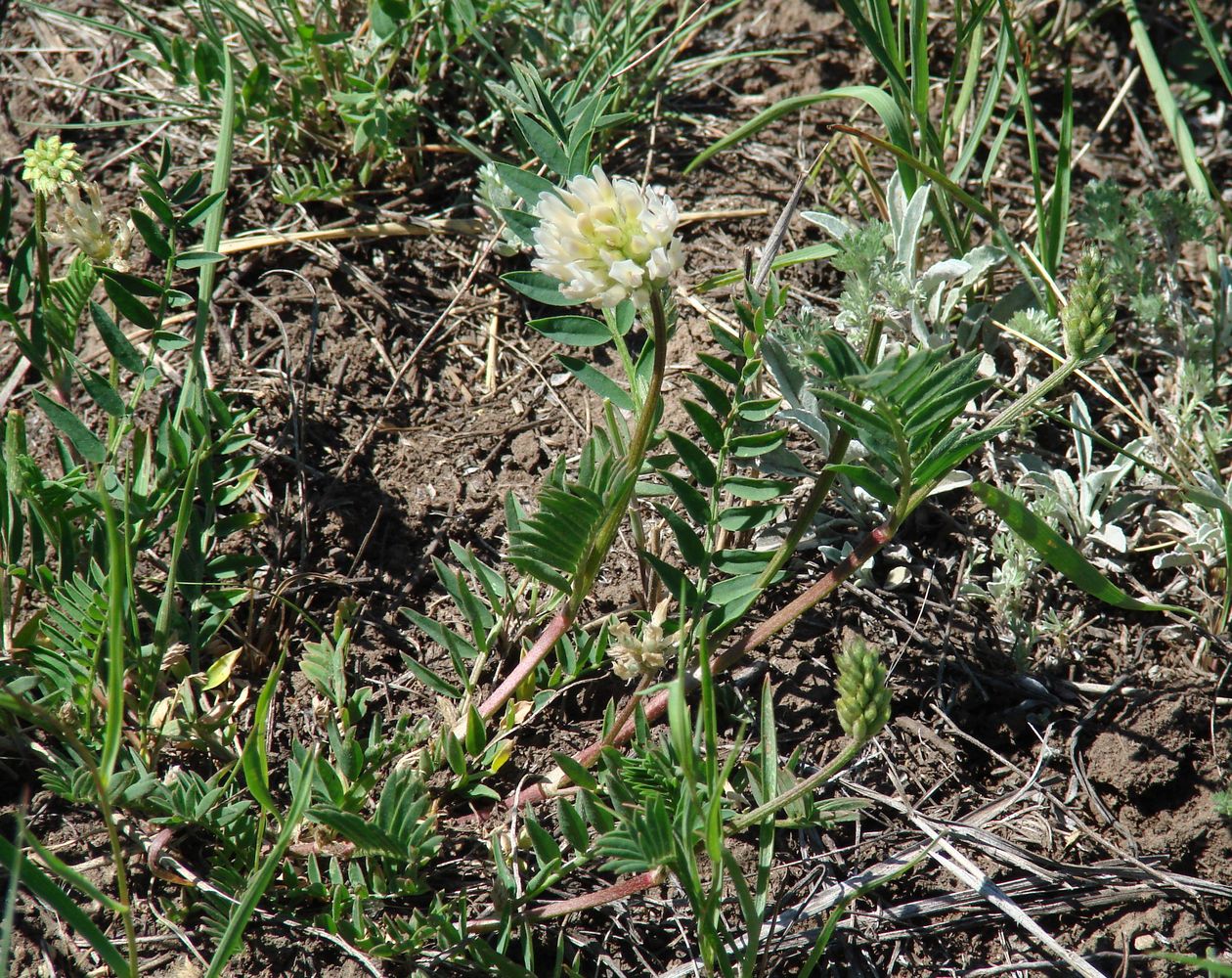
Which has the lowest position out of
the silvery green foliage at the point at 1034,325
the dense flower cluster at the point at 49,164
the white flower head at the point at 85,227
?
the white flower head at the point at 85,227

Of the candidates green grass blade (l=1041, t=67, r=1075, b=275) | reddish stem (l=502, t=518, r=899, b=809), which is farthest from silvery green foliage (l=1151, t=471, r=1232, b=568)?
reddish stem (l=502, t=518, r=899, b=809)

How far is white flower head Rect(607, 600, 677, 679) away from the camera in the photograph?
194 cm

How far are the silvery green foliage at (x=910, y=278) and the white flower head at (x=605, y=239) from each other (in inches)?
30.7

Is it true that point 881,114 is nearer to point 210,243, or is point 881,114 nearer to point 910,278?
point 910,278

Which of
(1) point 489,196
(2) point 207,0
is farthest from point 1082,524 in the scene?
(2) point 207,0

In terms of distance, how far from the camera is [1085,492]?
2289mm

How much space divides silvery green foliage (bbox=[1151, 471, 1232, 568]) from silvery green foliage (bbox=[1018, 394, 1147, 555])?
0.09 meters

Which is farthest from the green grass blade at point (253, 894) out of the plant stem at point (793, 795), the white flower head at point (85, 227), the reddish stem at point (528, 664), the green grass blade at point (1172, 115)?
the green grass blade at point (1172, 115)

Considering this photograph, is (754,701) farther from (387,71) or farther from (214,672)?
(387,71)

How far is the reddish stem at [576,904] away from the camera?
1.80m

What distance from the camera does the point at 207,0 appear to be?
246cm

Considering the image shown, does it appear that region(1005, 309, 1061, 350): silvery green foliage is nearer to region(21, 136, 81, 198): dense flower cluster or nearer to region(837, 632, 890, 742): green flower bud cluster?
region(837, 632, 890, 742): green flower bud cluster

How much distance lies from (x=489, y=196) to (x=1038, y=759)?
5.88ft

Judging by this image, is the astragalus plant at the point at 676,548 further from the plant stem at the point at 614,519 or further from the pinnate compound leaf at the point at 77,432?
the pinnate compound leaf at the point at 77,432
